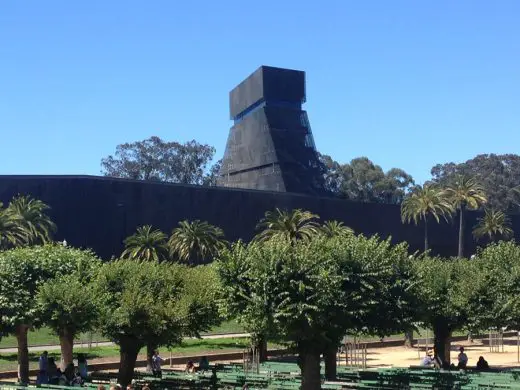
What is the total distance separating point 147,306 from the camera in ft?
89.1

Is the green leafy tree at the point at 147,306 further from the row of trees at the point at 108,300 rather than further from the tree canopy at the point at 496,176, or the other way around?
the tree canopy at the point at 496,176

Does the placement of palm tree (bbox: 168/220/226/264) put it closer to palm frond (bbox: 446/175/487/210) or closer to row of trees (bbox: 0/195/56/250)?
row of trees (bbox: 0/195/56/250)

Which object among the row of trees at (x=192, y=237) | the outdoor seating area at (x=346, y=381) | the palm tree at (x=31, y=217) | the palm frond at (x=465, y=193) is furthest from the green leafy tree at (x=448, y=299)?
the palm frond at (x=465, y=193)

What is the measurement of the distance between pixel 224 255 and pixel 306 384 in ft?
17.8

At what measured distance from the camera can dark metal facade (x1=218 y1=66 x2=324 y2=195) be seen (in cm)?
9531

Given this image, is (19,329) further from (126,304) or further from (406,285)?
(406,285)

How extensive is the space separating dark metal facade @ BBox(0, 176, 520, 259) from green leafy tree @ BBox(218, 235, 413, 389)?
42165mm

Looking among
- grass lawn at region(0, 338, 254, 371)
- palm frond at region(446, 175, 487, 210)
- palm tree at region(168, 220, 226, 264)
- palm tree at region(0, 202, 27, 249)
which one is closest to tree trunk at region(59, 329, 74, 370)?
grass lawn at region(0, 338, 254, 371)

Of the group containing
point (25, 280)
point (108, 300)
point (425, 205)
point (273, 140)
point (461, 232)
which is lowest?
point (108, 300)

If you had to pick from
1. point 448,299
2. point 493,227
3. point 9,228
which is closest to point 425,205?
point 493,227

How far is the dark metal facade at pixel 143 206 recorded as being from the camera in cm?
6550

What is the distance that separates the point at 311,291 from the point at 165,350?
80.1 feet

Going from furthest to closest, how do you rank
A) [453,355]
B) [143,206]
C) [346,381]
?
1. [143,206]
2. [453,355]
3. [346,381]

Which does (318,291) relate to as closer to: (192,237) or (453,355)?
(453,355)
